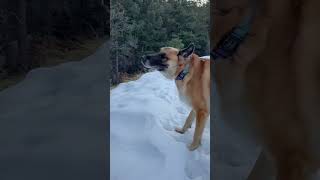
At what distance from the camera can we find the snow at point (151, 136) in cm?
148

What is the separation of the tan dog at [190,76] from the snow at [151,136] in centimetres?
3

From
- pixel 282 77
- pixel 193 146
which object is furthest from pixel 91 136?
pixel 282 77

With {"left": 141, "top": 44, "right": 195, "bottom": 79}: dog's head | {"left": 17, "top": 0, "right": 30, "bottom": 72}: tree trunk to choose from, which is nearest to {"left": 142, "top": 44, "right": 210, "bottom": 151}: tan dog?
{"left": 141, "top": 44, "right": 195, "bottom": 79}: dog's head

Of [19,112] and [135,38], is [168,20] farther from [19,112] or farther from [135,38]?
[19,112]

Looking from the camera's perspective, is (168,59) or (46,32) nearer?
(46,32)

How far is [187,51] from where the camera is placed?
→ 1563 millimetres

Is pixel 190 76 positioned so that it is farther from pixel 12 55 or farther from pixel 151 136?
pixel 12 55

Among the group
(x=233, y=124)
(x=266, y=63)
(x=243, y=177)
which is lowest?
(x=243, y=177)

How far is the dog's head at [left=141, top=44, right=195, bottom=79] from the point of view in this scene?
155 cm

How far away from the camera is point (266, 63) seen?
1150 millimetres

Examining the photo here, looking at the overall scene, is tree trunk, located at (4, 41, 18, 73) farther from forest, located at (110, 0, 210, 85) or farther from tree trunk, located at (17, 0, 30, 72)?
forest, located at (110, 0, 210, 85)

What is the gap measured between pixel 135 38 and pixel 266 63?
23.5 inches

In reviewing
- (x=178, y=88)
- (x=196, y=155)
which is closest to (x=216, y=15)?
(x=178, y=88)

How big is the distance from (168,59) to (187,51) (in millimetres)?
91
